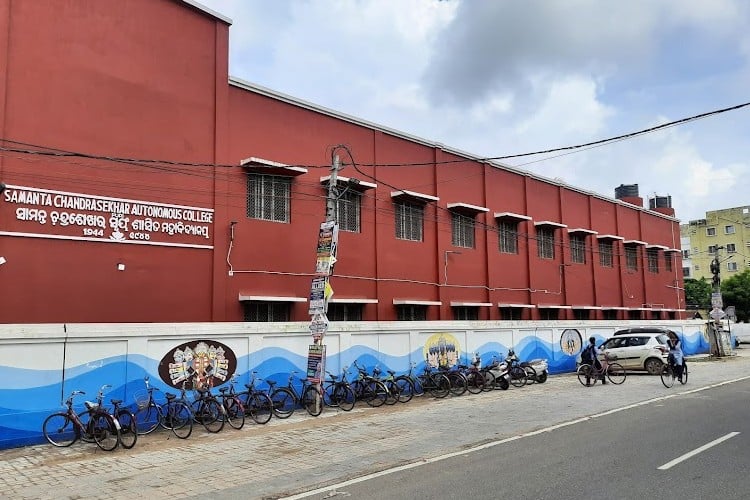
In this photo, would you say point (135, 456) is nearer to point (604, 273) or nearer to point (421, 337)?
point (421, 337)

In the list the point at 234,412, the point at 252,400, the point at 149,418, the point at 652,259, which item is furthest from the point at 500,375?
the point at 652,259

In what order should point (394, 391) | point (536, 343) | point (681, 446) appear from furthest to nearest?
point (536, 343)
point (394, 391)
point (681, 446)

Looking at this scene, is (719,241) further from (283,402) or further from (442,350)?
(283,402)

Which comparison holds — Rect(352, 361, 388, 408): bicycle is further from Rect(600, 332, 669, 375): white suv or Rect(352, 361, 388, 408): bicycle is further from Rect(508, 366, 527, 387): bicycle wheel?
Rect(600, 332, 669, 375): white suv

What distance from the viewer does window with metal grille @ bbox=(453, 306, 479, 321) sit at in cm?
2352

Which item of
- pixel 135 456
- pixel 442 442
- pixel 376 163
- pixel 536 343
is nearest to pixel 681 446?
pixel 442 442

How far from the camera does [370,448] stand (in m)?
9.61

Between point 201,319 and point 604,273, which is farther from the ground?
point 604,273

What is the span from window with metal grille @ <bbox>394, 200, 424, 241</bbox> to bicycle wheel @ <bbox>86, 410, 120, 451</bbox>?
1317 cm

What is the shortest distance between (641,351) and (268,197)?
14.2 meters

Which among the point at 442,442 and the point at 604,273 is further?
the point at 604,273

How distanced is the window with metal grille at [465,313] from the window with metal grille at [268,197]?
8.64 meters

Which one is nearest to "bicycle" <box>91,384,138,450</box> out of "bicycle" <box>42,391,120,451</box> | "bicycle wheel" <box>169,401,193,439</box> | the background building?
"bicycle" <box>42,391,120,451</box>

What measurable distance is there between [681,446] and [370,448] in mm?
4656
